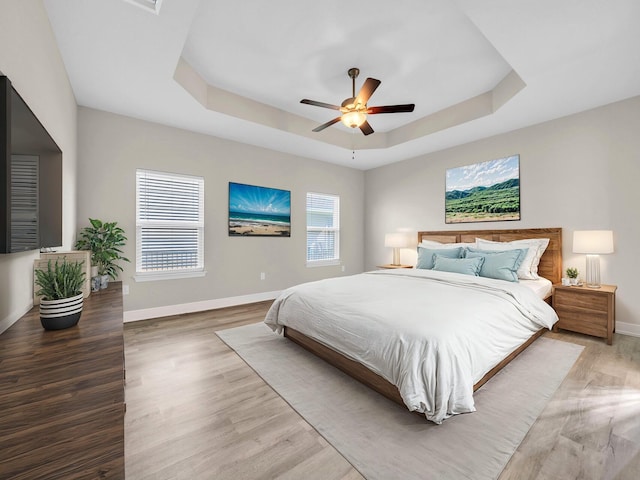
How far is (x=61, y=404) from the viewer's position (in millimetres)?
876

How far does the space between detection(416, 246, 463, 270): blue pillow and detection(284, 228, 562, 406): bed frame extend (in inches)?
23.4

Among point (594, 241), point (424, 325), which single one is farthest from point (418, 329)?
point (594, 241)

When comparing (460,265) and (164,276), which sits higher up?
(460,265)

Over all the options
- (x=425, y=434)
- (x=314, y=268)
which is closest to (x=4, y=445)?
(x=425, y=434)

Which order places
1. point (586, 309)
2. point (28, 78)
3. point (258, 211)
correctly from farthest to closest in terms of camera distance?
point (258, 211), point (586, 309), point (28, 78)

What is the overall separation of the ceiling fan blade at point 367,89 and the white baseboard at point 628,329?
3.90m

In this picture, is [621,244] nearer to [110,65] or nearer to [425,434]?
[425,434]

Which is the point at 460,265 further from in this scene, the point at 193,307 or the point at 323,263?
the point at 193,307

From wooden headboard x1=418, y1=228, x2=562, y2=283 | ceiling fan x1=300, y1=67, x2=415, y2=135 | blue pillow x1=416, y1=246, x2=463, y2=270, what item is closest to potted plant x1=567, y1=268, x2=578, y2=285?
wooden headboard x1=418, y1=228, x2=562, y2=283

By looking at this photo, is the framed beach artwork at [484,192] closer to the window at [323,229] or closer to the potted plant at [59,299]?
the window at [323,229]

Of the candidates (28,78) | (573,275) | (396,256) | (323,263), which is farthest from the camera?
(323,263)

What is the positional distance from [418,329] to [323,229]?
3965 millimetres

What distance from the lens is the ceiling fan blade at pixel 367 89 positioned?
2.54 m

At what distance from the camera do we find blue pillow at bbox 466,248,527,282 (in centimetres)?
333
